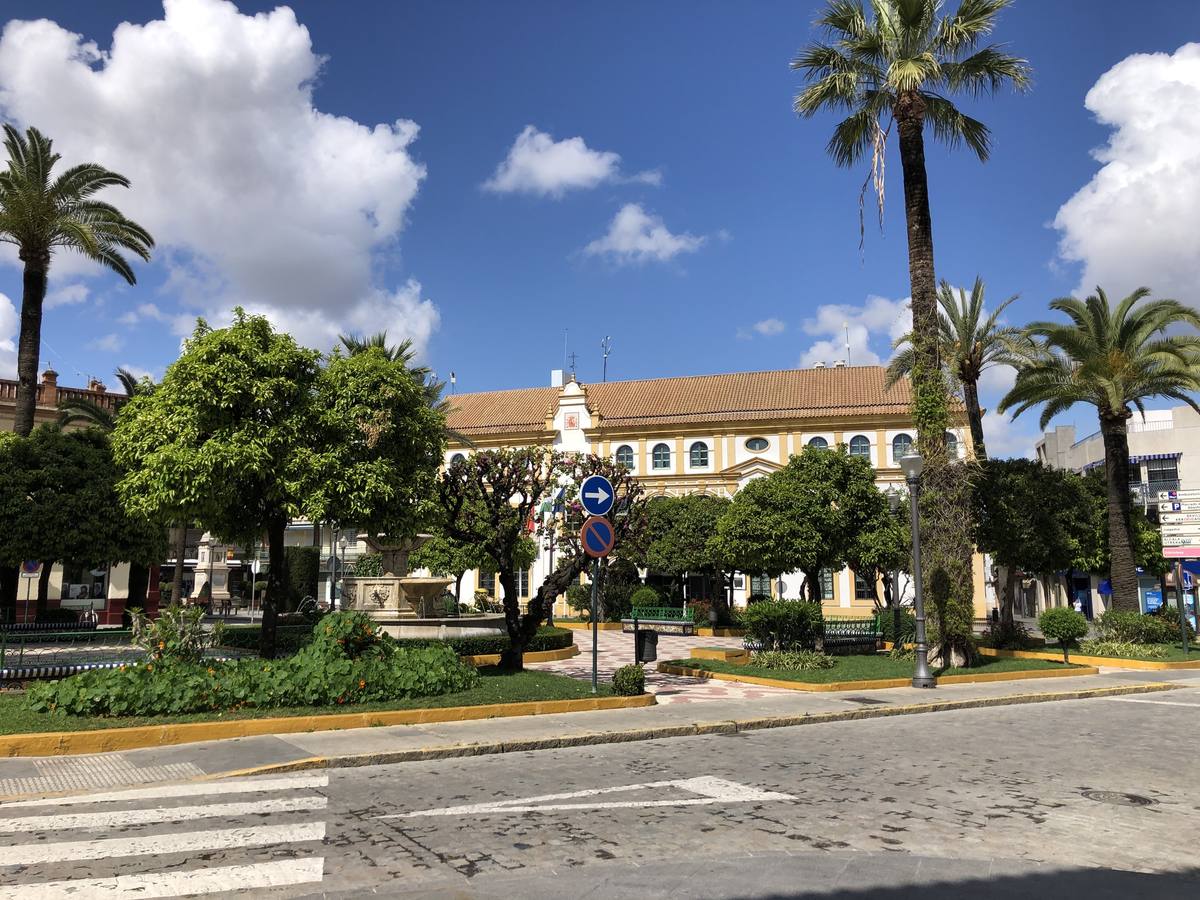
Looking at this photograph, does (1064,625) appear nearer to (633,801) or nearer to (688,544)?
(688,544)

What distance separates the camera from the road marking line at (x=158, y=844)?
5395 mm

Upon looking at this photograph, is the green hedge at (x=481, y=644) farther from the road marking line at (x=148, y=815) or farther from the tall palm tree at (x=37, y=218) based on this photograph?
the tall palm tree at (x=37, y=218)

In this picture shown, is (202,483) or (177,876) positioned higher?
(202,483)

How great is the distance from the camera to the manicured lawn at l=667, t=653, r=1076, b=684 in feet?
55.3

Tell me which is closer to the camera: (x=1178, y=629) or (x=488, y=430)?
(x=1178, y=629)

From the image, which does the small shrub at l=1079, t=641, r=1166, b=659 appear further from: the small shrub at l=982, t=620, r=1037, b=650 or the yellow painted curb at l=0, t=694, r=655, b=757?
the yellow painted curb at l=0, t=694, r=655, b=757

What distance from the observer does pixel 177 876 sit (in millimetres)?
5012

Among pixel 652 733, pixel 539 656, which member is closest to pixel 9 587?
pixel 539 656

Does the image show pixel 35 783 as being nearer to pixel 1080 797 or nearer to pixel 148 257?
pixel 1080 797

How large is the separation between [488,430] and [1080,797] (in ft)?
164

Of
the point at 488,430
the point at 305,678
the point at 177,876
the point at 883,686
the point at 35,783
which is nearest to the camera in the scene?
the point at 177,876

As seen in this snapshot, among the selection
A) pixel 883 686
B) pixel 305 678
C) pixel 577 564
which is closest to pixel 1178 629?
pixel 883 686

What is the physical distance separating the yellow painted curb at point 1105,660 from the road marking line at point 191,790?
69.1ft

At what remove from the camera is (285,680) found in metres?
11.1
